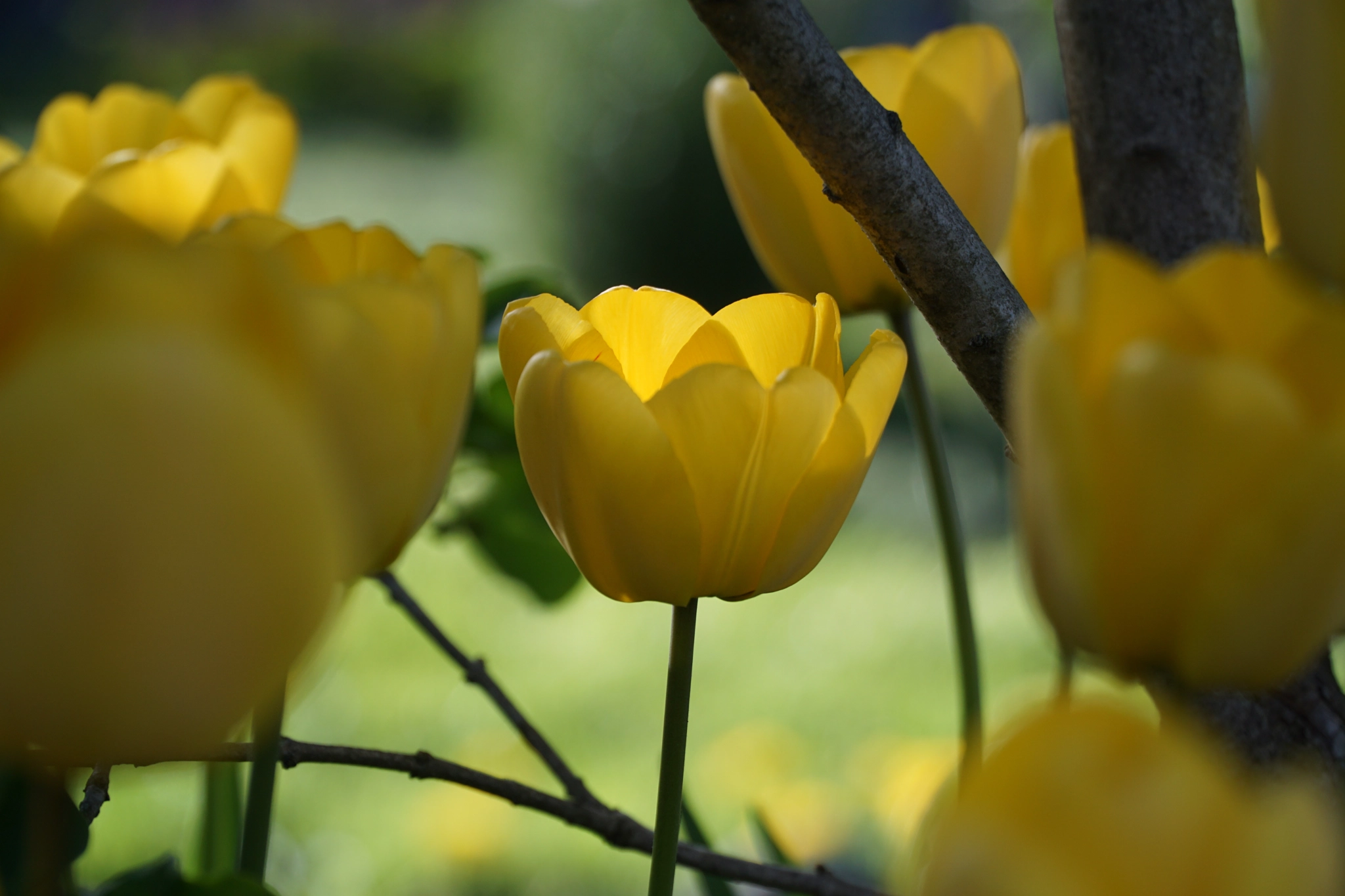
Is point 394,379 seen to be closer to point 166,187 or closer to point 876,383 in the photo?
point 876,383

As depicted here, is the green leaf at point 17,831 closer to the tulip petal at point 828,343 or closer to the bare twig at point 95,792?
the bare twig at point 95,792

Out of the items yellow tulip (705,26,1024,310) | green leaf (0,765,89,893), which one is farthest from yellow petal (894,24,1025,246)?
green leaf (0,765,89,893)

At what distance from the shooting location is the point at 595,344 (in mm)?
195

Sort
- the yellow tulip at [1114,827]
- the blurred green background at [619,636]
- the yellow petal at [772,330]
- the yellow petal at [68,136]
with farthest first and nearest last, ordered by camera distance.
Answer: the blurred green background at [619,636] < the yellow petal at [68,136] < the yellow petal at [772,330] < the yellow tulip at [1114,827]

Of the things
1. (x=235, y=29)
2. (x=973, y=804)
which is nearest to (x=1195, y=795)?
(x=973, y=804)

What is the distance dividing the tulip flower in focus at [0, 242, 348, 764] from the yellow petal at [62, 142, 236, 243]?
167mm

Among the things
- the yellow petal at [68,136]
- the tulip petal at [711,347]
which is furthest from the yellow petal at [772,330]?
the yellow petal at [68,136]

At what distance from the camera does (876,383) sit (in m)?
0.17

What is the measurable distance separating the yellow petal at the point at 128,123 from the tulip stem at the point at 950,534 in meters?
0.24

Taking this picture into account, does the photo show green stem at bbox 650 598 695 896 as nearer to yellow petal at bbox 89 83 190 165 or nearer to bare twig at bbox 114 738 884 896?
bare twig at bbox 114 738 884 896

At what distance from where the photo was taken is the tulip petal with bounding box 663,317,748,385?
20cm

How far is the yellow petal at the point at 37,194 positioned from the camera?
219mm

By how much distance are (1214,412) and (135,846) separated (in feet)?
→ 3.23

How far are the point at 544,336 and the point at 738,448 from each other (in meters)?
0.03
